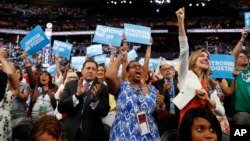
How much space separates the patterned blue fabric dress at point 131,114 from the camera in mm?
3153

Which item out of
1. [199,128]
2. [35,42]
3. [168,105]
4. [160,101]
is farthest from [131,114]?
[35,42]

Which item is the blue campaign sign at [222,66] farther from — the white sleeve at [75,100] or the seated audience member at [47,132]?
the seated audience member at [47,132]

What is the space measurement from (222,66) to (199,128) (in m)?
2.89

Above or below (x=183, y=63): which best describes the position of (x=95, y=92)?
below

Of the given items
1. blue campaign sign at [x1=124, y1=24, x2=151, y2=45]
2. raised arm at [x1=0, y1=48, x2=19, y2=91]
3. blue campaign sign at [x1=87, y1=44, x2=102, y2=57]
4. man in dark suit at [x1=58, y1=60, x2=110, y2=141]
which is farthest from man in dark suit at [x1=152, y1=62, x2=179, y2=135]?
blue campaign sign at [x1=87, y1=44, x2=102, y2=57]

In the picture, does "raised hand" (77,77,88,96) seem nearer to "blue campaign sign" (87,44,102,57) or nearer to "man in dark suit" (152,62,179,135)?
"man in dark suit" (152,62,179,135)

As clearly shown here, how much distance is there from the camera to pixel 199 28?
3575 centimetres

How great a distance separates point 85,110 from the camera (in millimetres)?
3535

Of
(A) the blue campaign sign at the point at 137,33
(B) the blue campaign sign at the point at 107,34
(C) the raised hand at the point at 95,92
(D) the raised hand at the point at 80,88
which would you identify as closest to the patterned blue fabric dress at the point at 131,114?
(C) the raised hand at the point at 95,92

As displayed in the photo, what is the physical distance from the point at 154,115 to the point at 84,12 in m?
39.1

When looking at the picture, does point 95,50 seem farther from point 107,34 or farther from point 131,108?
point 131,108

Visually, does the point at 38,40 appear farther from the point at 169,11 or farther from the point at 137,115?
the point at 169,11

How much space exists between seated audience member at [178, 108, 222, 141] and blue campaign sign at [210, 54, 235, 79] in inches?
107

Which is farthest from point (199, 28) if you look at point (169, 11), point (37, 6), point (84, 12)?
point (37, 6)
